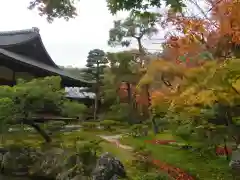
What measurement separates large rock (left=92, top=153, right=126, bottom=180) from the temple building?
6.65 m

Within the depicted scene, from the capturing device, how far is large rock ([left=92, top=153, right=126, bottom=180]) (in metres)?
7.54

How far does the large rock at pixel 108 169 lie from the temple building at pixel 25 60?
6.65 m

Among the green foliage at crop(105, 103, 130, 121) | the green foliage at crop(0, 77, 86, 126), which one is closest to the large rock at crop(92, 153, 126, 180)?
the green foliage at crop(0, 77, 86, 126)

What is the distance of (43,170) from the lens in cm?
977

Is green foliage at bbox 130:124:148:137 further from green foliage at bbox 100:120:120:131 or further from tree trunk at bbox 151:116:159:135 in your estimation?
green foliage at bbox 100:120:120:131

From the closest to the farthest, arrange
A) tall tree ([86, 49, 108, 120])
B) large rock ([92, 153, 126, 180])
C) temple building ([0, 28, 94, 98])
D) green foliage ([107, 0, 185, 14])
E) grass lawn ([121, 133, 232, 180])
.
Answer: green foliage ([107, 0, 185, 14]), large rock ([92, 153, 126, 180]), grass lawn ([121, 133, 232, 180]), temple building ([0, 28, 94, 98]), tall tree ([86, 49, 108, 120])

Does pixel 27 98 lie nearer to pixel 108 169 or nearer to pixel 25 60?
pixel 108 169

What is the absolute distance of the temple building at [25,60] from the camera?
14.7 meters

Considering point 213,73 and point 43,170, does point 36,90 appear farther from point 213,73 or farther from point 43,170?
→ point 213,73

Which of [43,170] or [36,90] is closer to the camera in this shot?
[43,170]

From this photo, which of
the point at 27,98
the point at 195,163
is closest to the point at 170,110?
the point at 195,163

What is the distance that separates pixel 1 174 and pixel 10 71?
21.7 feet

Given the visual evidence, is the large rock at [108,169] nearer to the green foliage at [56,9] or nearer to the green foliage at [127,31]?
the green foliage at [56,9]

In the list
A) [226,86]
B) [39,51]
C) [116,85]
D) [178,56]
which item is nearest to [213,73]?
[226,86]
